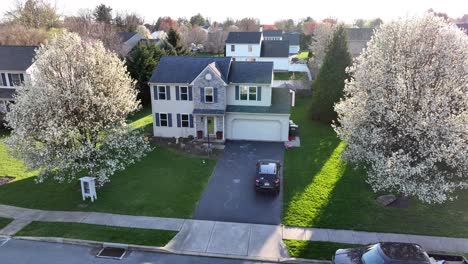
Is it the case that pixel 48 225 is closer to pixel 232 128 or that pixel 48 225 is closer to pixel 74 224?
pixel 74 224

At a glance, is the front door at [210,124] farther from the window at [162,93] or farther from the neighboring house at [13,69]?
the neighboring house at [13,69]

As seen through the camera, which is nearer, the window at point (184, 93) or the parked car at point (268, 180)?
the parked car at point (268, 180)

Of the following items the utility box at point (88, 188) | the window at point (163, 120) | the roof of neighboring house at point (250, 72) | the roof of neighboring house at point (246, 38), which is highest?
the roof of neighboring house at point (246, 38)

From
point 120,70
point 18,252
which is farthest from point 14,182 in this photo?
point 120,70

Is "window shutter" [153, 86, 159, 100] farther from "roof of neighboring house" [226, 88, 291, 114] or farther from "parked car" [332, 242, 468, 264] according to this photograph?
"parked car" [332, 242, 468, 264]

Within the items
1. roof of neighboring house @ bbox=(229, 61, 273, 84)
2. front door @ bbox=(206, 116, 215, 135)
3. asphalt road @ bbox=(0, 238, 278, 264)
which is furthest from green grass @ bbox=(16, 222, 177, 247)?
roof of neighboring house @ bbox=(229, 61, 273, 84)

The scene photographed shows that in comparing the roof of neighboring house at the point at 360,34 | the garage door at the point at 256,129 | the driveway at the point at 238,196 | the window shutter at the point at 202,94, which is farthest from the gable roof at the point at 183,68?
the roof of neighboring house at the point at 360,34

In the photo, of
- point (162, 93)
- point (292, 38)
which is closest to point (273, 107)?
point (162, 93)
